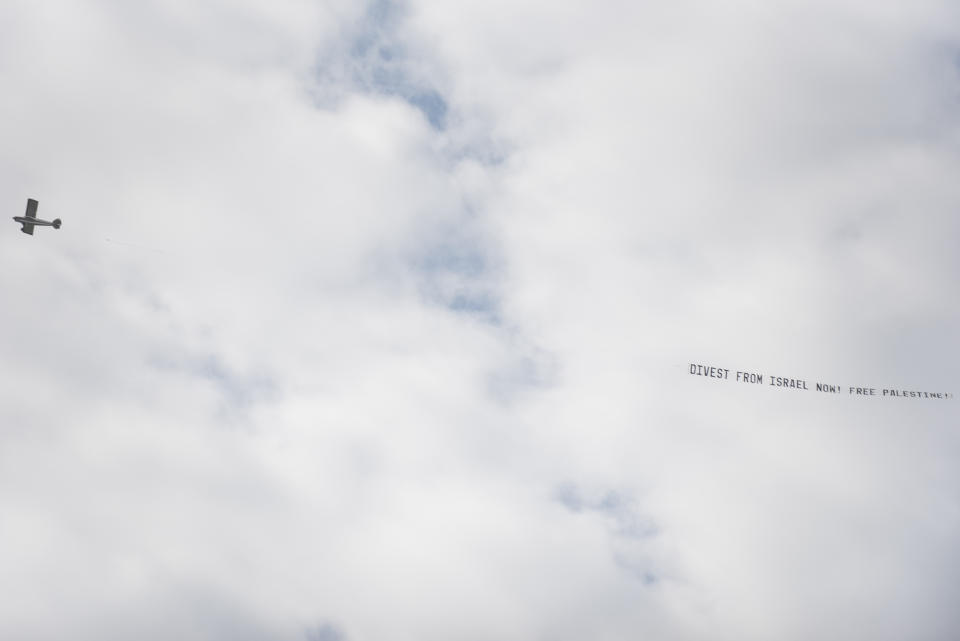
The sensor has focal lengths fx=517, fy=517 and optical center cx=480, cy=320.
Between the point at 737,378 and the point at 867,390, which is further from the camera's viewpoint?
the point at 867,390

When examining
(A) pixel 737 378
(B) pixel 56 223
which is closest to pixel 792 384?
(A) pixel 737 378

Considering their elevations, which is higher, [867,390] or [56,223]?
[56,223]

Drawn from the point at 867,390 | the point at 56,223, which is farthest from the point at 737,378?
the point at 56,223

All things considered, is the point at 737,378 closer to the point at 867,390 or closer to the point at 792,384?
the point at 792,384

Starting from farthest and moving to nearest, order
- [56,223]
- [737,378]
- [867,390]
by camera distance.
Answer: [56,223] → [867,390] → [737,378]

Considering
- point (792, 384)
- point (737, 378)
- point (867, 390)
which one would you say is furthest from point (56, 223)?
point (867, 390)

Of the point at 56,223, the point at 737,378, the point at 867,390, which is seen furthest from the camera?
the point at 56,223

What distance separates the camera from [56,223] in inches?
4289

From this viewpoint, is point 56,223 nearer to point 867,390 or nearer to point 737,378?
point 737,378

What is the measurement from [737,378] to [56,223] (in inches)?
5524

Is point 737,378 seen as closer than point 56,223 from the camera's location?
Yes

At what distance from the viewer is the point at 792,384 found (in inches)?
3797

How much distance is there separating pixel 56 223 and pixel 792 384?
152 metres

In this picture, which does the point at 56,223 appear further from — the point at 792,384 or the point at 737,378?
the point at 792,384
